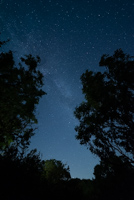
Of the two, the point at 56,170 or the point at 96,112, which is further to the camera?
the point at 56,170

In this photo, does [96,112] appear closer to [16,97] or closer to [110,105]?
[110,105]

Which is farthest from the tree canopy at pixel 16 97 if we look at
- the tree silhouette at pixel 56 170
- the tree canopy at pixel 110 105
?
the tree silhouette at pixel 56 170

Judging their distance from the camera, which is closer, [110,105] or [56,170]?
[110,105]

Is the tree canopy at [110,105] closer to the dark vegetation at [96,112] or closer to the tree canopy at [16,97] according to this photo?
the dark vegetation at [96,112]

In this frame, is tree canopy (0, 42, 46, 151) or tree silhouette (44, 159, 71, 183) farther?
tree silhouette (44, 159, 71, 183)

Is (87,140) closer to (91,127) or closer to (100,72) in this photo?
(91,127)

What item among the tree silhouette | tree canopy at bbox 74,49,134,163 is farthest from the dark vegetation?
the tree silhouette

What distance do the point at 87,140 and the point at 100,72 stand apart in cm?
842

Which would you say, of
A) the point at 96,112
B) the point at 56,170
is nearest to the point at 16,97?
the point at 96,112

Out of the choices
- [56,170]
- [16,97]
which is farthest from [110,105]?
[56,170]

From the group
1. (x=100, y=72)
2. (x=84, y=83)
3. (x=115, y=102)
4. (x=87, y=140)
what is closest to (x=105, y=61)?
(x=100, y=72)

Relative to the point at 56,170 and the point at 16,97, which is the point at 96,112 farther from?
the point at 56,170

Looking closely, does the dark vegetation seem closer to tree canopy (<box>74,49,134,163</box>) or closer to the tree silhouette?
tree canopy (<box>74,49,134,163</box>)

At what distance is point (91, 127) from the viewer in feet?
45.1
